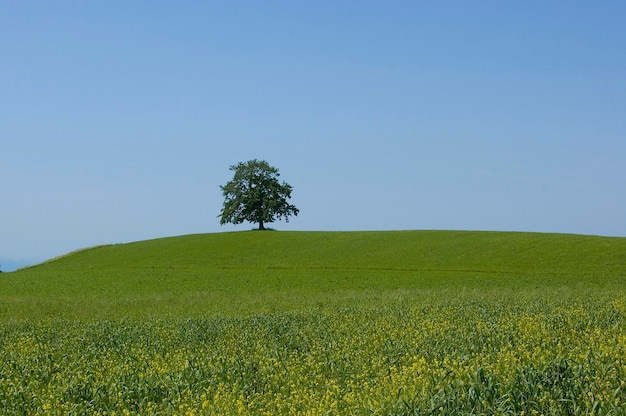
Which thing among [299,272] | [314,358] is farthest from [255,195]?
[314,358]

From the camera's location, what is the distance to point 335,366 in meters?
10.7

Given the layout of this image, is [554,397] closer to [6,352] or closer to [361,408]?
[361,408]

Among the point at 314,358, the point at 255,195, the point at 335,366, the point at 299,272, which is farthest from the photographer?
the point at 255,195

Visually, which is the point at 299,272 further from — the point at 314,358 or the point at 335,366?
the point at 335,366

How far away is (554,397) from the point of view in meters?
7.62

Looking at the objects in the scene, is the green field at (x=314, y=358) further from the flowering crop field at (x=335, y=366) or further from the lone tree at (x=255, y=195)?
the lone tree at (x=255, y=195)

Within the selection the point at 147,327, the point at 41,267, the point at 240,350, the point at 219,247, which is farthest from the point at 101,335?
the point at 41,267

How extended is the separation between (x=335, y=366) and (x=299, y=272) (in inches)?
1556

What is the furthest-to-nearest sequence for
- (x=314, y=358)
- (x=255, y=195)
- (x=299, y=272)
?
(x=255, y=195) → (x=299, y=272) → (x=314, y=358)

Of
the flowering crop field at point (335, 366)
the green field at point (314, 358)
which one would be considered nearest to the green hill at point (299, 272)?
the green field at point (314, 358)

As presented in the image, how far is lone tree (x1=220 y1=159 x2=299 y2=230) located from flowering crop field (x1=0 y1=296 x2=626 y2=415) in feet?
232

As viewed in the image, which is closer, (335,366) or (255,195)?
(335,366)

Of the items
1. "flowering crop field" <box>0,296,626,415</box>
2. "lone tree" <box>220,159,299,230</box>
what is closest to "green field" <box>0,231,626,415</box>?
"flowering crop field" <box>0,296,626,415</box>

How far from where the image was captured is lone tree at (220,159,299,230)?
294 ft
